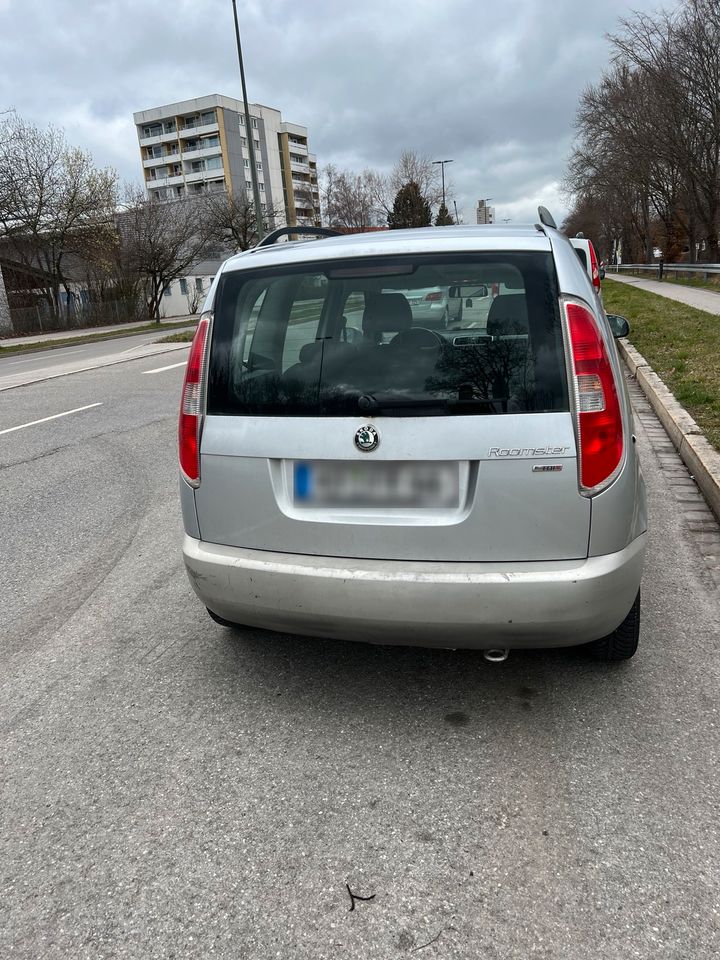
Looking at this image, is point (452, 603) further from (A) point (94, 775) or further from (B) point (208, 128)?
(B) point (208, 128)

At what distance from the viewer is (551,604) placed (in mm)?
2500

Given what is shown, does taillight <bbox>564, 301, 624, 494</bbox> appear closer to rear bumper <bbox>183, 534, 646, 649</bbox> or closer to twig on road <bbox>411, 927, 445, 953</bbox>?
rear bumper <bbox>183, 534, 646, 649</bbox>

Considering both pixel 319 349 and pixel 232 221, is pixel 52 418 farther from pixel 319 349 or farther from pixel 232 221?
pixel 232 221

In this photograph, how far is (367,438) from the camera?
100 inches

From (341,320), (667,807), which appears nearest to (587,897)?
(667,807)

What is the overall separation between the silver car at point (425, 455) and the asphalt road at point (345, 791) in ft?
1.28

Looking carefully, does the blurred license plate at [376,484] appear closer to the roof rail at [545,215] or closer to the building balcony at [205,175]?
the roof rail at [545,215]

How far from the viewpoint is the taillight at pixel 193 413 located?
9.44 feet

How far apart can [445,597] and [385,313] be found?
3.44 ft

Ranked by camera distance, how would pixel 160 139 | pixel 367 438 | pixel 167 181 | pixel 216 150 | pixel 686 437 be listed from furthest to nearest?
pixel 167 181 < pixel 160 139 < pixel 216 150 < pixel 686 437 < pixel 367 438

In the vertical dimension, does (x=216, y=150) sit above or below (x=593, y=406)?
above

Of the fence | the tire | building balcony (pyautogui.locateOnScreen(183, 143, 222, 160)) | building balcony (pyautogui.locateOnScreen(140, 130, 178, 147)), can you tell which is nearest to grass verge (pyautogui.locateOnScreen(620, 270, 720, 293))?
the tire

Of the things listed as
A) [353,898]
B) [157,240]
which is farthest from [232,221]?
[353,898]

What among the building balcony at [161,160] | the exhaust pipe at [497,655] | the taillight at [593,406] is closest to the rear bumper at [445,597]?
the exhaust pipe at [497,655]
